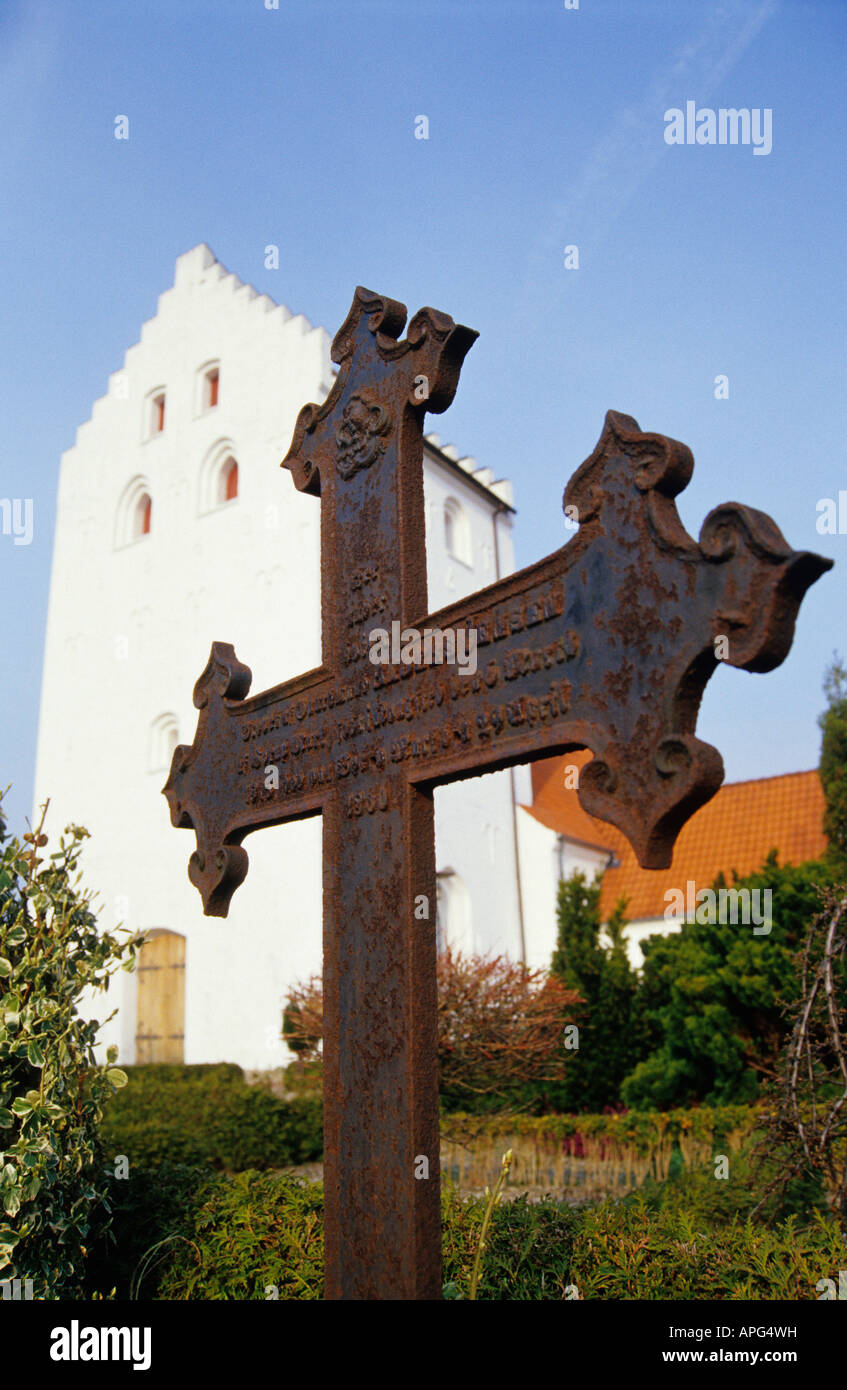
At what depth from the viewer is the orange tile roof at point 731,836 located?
705 inches

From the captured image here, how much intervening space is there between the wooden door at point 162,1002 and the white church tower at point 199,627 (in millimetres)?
32

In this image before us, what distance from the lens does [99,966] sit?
12.0 ft

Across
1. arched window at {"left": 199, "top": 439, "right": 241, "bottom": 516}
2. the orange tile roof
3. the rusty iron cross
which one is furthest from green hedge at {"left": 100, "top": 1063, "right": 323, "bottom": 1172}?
arched window at {"left": 199, "top": 439, "right": 241, "bottom": 516}

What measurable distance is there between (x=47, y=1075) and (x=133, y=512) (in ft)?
56.8

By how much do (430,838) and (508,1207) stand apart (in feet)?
6.39

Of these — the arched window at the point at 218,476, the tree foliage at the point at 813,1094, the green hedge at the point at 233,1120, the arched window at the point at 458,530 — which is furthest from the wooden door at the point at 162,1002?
the tree foliage at the point at 813,1094

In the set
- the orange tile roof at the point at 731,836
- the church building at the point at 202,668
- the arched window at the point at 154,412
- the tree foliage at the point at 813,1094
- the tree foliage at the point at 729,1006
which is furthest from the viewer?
the arched window at the point at 154,412

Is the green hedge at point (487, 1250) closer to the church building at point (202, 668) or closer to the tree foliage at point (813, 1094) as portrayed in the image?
the tree foliage at point (813, 1094)

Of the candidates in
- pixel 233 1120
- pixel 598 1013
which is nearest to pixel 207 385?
pixel 598 1013

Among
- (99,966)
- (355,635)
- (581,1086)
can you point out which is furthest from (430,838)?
(581,1086)

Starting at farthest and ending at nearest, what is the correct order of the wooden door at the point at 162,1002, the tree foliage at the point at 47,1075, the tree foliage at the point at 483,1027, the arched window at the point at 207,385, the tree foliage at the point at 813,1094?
the arched window at the point at 207,385 → the wooden door at the point at 162,1002 → the tree foliage at the point at 483,1027 → the tree foliage at the point at 813,1094 → the tree foliage at the point at 47,1075

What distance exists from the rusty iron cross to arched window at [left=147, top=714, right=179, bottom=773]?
1433 cm

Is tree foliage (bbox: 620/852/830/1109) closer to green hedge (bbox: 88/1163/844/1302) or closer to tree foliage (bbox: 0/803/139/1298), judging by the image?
green hedge (bbox: 88/1163/844/1302)

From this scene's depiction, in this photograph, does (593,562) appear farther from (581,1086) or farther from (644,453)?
(581,1086)
